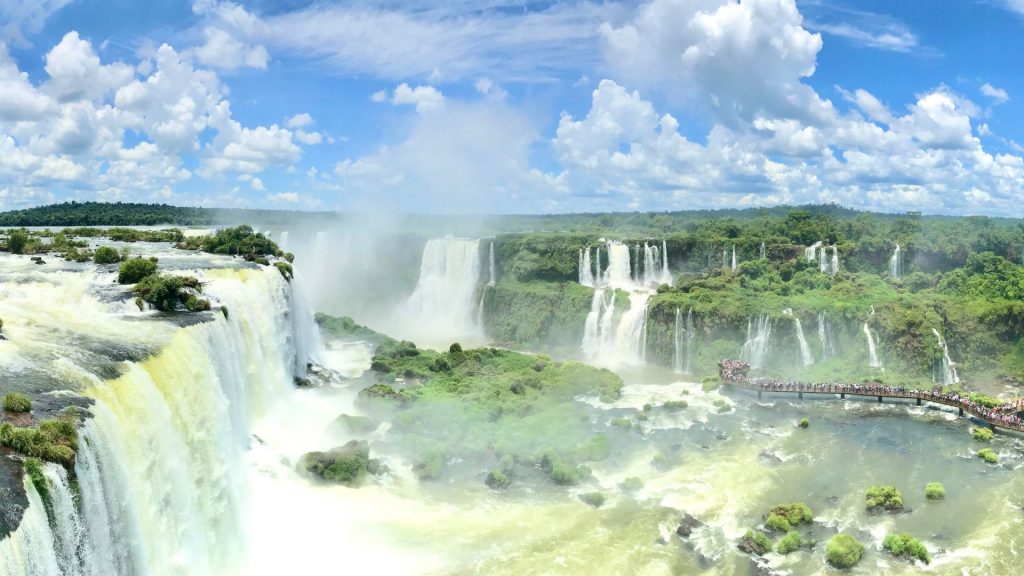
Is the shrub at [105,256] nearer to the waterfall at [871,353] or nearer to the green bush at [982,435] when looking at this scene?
the green bush at [982,435]

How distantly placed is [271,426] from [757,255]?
49.0 metres

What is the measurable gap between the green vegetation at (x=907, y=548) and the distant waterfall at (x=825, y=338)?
1000 inches

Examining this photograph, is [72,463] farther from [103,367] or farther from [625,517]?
[625,517]

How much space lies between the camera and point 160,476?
18234mm

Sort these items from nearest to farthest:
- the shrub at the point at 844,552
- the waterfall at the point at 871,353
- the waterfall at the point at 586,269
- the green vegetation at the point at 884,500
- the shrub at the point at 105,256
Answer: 1. the shrub at the point at 844,552
2. the green vegetation at the point at 884,500
3. the shrub at the point at 105,256
4. the waterfall at the point at 871,353
5. the waterfall at the point at 586,269

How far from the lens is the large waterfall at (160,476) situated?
45.0 ft

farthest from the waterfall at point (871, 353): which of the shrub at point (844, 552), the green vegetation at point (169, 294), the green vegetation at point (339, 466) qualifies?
the green vegetation at point (169, 294)

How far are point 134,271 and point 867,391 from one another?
40.5 m

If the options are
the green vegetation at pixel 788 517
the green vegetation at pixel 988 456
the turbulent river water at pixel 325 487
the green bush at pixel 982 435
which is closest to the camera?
the turbulent river water at pixel 325 487

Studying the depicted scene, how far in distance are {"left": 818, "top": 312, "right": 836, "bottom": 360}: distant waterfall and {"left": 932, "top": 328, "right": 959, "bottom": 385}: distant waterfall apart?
6.35m

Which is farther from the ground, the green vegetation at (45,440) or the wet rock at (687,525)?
the green vegetation at (45,440)

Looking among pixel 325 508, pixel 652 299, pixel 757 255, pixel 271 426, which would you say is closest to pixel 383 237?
pixel 652 299

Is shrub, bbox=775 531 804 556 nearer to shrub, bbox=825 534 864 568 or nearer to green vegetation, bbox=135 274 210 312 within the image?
shrub, bbox=825 534 864 568

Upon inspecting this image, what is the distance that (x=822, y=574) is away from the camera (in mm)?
22703
